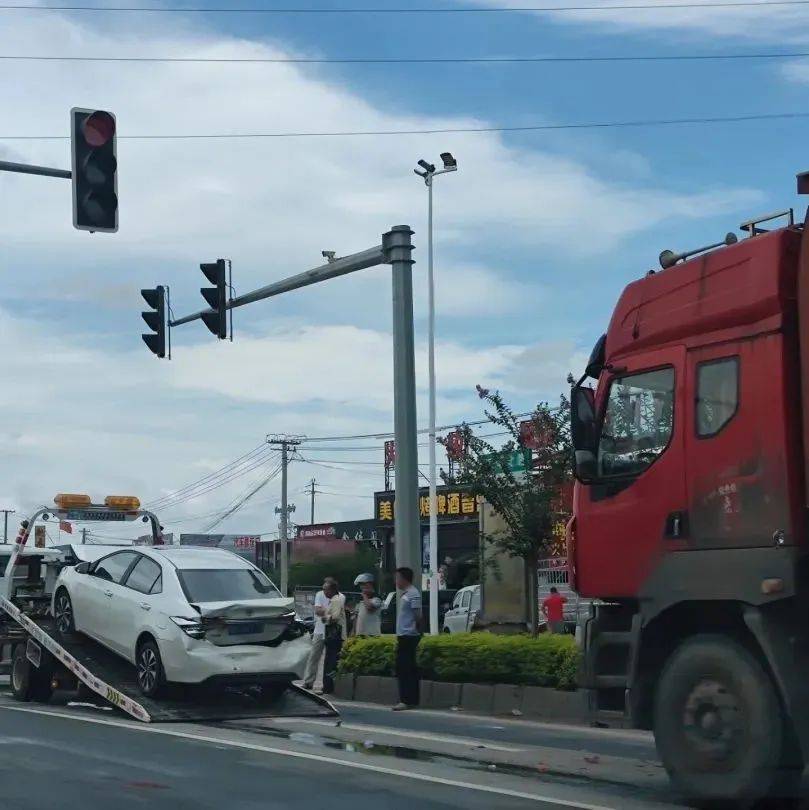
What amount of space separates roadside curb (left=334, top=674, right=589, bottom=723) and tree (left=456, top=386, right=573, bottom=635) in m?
4.24

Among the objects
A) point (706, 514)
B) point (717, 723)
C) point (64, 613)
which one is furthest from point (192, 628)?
point (717, 723)

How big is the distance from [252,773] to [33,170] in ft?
19.9

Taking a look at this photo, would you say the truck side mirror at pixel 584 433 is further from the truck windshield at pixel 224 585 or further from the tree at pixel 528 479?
the tree at pixel 528 479

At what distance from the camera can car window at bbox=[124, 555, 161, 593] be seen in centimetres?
1479

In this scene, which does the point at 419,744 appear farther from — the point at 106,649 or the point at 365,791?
the point at 106,649

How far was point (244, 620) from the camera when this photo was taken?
14.2m

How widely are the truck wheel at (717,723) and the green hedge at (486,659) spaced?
579cm

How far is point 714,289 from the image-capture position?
893cm

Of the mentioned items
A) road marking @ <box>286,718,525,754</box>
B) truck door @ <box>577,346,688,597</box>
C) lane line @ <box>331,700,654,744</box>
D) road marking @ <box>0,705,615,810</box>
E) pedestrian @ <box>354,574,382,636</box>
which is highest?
truck door @ <box>577,346,688,597</box>

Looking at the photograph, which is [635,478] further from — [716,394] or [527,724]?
[527,724]

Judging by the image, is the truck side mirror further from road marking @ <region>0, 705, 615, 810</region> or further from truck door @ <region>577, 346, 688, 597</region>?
road marking @ <region>0, 705, 615, 810</region>

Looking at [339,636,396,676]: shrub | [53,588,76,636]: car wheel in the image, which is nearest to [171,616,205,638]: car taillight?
[53,588,76,636]: car wheel

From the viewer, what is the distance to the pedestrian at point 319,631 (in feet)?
62.7

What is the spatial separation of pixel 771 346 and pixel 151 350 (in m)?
11.0
